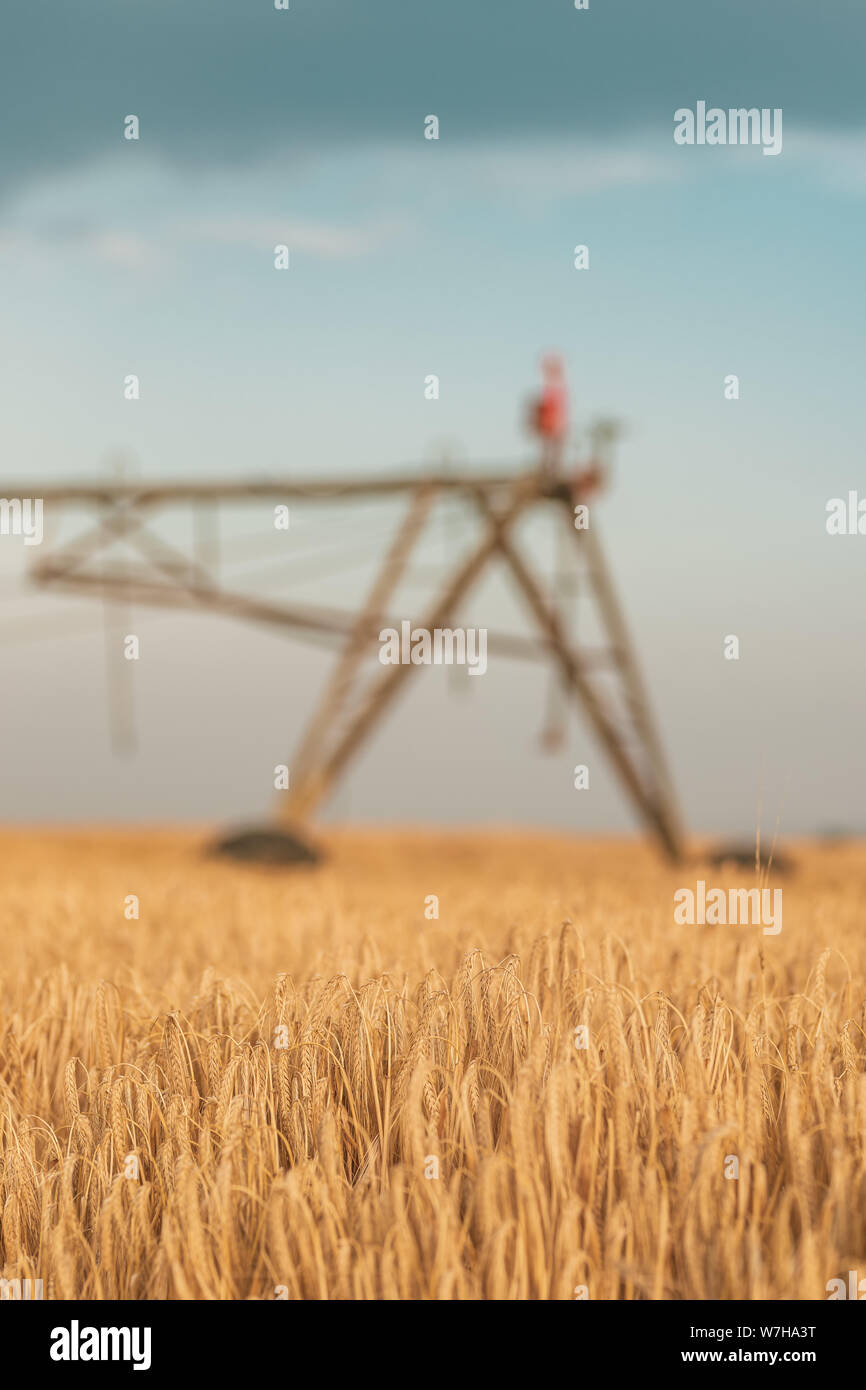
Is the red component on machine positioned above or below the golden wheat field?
above

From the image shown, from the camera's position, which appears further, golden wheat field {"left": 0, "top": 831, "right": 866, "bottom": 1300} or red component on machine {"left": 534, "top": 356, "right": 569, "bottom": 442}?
red component on machine {"left": 534, "top": 356, "right": 569, "bottom": 442}

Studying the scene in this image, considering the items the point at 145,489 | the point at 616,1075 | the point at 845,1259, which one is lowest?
the point at 845,1259

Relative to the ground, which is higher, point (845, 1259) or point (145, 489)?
point (145, 489)

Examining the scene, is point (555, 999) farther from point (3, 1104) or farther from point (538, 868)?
point (538, 868)

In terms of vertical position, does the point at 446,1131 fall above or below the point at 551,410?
below

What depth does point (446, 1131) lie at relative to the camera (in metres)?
2.96

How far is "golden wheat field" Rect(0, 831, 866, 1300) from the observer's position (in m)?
2.48

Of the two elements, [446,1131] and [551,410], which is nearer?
[446,1131]

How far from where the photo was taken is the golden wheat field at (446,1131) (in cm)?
248

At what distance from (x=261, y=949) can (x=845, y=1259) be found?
13.3ft

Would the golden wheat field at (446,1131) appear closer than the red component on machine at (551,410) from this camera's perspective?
Yes

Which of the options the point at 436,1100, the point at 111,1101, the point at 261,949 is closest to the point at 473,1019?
the point at 436,1100

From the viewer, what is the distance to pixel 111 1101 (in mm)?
3223

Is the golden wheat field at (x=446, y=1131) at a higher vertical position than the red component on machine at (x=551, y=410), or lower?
lower
